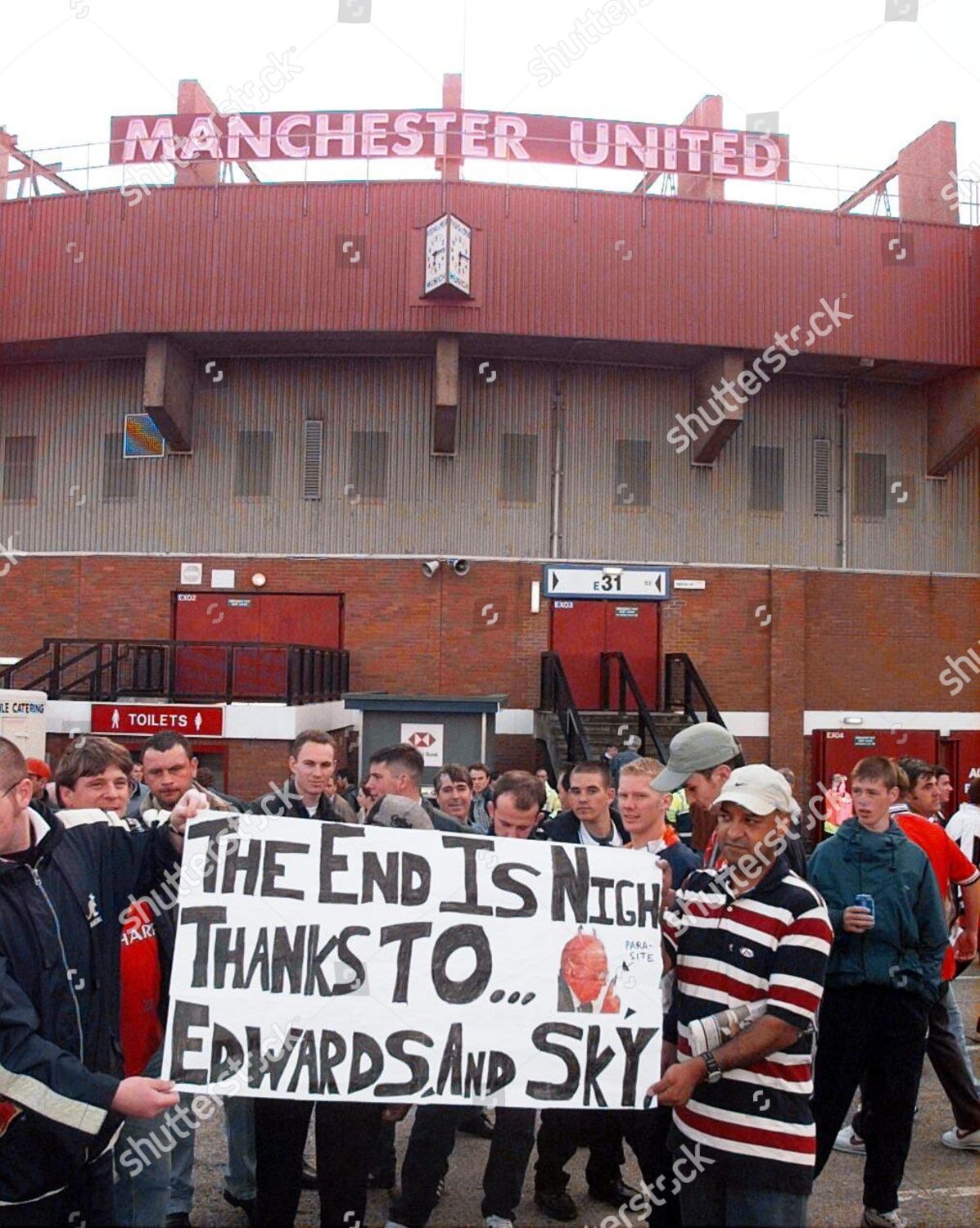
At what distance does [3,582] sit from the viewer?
20.1m

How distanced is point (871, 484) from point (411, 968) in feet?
62.2

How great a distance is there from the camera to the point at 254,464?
2002cm

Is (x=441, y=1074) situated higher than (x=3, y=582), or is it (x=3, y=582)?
(x=3, y=582)

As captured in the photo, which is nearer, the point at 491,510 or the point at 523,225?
the point at 523,225

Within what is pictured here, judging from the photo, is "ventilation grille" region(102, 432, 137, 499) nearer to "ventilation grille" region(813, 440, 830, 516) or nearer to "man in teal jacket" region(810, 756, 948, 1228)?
"ventilation grille" region(813, 440, 830, 516)

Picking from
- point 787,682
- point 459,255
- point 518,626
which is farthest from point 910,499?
point 459,255

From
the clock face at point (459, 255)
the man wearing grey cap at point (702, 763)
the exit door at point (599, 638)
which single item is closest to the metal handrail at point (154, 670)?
the exit door at point (599, 638)

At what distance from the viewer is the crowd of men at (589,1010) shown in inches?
128

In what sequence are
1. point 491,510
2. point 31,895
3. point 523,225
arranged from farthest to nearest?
point 491,510
point 523,225
point 31,895

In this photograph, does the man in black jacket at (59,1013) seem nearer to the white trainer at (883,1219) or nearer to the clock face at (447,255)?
the white trainer at (883,1219)

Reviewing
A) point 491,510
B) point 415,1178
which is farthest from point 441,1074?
point 491,510

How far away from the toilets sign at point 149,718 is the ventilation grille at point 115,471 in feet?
19.0

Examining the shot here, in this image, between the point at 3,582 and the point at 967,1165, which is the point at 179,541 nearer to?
the point at 3,582

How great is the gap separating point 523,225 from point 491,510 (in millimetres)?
5154
